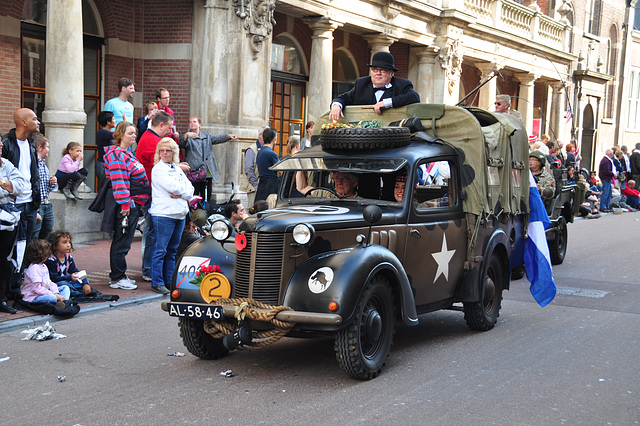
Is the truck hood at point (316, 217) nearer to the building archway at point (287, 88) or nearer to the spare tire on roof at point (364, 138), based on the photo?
the spare tire on roof at point (364, 138)

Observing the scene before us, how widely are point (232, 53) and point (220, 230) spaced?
1003 centimetres

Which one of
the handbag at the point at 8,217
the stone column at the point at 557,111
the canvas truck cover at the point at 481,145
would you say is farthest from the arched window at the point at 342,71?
the handbag at the point at 8,217

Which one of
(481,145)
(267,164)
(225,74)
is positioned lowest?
(267,164)

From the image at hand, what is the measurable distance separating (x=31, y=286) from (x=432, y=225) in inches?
168

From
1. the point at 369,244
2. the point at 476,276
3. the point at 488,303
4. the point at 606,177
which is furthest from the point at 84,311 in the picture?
the point at 606,177

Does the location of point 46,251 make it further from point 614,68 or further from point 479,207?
point 614,68

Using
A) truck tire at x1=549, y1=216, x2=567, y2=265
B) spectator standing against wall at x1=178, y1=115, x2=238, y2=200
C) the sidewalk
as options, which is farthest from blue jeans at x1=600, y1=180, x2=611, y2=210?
the sidewalk

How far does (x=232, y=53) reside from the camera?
15773 mm

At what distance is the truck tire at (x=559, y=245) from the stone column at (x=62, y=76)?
8171 mm

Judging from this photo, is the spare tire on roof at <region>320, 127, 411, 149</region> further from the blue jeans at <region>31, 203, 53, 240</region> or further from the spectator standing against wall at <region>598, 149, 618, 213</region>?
the spectator standing against wall at <region>598, 149, 618, 213</region>

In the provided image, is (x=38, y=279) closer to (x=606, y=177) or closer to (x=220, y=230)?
(x=220, y=230)

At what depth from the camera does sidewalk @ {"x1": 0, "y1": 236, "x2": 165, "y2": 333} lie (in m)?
7.91

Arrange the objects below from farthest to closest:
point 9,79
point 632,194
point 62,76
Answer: point 632,194 → point 9,79 → point 62,76

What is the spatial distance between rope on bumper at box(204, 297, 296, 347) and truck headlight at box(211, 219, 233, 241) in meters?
0.56
